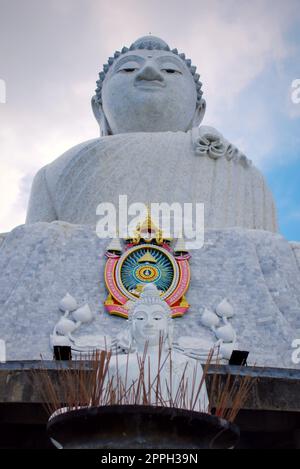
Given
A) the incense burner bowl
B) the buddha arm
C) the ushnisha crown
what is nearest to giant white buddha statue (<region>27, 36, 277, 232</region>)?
the buddha arm

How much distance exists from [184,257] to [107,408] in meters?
4.77

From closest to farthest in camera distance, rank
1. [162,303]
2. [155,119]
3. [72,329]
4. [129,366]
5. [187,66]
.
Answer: [129,366] → [162,303] → [72,329] → [155,119] → [187,66]

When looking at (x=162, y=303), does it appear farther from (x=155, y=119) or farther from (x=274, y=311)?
(x=155, y=119)

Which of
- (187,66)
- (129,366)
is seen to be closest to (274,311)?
(129,366)

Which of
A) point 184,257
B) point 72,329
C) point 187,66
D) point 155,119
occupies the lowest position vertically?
point 72,329

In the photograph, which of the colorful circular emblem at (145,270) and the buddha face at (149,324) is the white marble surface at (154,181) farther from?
the buddha face at (149,324)

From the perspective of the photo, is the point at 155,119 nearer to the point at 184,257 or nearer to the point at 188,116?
the point at 188,116

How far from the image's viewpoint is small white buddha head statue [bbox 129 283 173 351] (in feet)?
15.3

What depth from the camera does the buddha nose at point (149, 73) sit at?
11664mm

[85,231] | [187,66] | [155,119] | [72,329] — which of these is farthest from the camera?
[187,66]

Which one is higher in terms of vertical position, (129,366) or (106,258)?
(106,258)

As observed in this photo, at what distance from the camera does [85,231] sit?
8469mm

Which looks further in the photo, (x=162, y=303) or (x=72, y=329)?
(x=72, y=329)

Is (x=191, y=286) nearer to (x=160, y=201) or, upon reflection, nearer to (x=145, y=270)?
(x=145, y=270)
